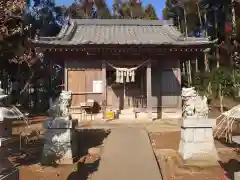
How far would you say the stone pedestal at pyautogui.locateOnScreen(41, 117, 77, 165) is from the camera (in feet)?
26.3

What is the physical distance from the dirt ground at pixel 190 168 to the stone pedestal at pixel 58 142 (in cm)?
254

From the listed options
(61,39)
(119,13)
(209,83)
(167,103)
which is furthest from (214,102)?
(119,13)

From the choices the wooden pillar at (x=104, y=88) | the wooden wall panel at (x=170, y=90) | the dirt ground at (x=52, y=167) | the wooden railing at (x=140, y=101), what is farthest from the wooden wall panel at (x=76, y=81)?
the dirt ground at (x=52, y=167)

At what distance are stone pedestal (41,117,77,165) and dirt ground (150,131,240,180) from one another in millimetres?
2542

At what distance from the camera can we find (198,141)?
782 cm

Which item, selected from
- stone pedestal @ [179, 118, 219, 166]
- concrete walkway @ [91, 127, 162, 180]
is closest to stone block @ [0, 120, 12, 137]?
concrete walkway @ [91, 127, 162, 180]

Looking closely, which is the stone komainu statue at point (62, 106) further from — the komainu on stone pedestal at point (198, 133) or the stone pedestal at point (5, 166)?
the stone pedestal at point (5, 166)

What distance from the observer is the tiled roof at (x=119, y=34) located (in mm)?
14820

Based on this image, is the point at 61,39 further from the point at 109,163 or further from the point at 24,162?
the point at 109,163

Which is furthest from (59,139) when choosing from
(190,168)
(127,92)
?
(127,92)

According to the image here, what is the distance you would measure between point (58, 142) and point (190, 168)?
3592mm

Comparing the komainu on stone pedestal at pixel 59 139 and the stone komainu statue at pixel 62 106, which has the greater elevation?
the stone komainu statue at pixel 62 106

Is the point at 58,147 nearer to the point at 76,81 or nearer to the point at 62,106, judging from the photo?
the point at 62,106

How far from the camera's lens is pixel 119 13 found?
4653 cm
